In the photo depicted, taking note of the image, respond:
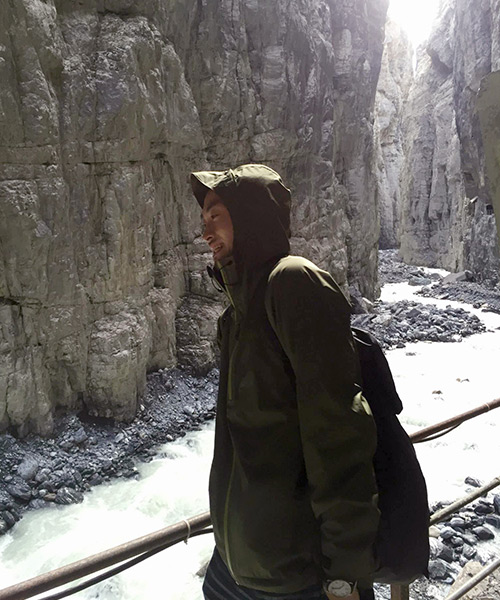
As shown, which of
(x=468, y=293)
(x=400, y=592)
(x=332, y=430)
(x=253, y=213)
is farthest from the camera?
(x=468, y=293)

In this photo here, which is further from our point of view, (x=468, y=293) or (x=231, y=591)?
(x=468, y=293)

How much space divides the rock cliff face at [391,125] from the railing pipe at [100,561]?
36292mm

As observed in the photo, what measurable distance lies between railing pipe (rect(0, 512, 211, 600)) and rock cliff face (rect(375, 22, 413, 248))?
36292 mm

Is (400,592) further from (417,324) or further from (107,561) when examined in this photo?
(417,324)

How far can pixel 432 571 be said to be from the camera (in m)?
4.45

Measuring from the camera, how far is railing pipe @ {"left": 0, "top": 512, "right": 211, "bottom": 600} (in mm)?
1141

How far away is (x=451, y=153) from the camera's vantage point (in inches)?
1025

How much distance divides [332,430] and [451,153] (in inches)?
1114

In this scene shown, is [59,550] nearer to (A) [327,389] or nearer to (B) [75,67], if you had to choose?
(A) [327,389]

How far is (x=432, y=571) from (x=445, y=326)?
10.8m

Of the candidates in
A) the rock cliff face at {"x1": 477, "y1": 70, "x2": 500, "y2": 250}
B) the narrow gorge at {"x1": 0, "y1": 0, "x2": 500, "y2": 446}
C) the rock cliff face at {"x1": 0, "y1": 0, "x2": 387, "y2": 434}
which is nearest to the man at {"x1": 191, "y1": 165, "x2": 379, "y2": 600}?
the rock cliff face at {"x1": 477, "y1": 70, "x2": 500, "y2": 250}

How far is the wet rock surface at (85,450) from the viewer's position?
19.9 ft

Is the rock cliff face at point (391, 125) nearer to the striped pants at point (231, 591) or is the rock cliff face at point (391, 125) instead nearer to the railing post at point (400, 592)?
the railing post at point (400, 592)

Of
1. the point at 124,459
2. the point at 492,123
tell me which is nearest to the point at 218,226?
the point at 492,123
